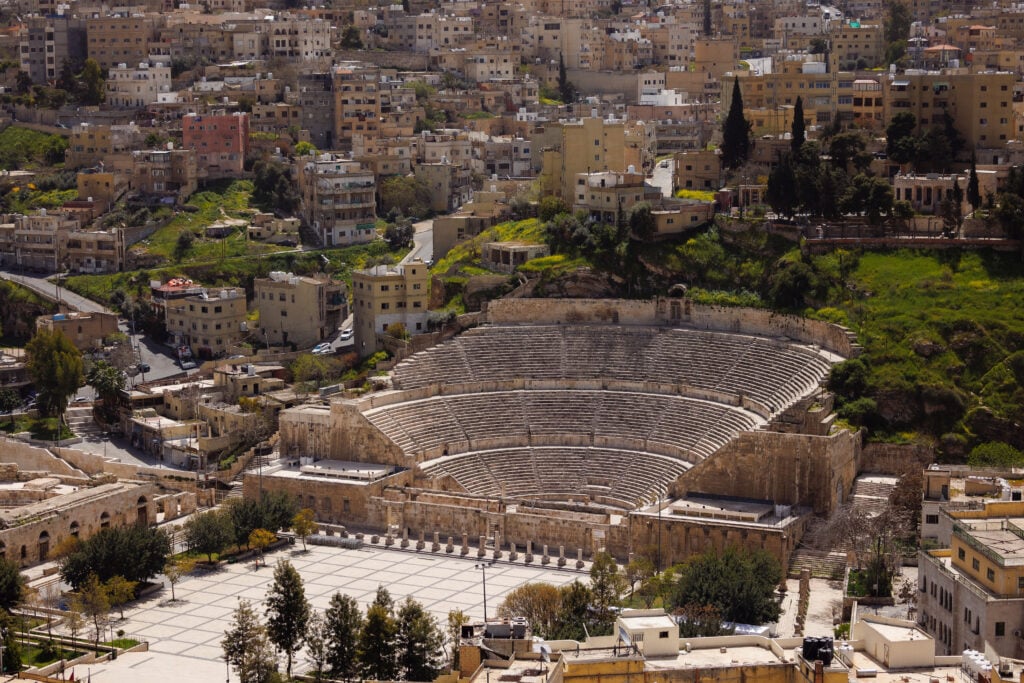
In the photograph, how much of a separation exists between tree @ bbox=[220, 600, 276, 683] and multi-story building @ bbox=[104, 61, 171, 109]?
2480 inches

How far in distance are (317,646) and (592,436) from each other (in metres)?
19.6

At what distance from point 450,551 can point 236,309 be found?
22700 millimetres

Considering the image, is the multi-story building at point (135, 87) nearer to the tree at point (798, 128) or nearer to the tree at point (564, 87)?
the tree at point (564, 87)

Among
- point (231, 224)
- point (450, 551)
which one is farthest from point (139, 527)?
point (231, 224)

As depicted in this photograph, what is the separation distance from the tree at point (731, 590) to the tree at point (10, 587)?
18.6 meters

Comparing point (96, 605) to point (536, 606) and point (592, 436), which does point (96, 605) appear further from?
point (592, 436)

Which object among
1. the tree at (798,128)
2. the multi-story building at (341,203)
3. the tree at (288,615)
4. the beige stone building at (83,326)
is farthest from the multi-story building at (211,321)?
the tree at (288,615)

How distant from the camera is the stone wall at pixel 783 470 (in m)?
62.8

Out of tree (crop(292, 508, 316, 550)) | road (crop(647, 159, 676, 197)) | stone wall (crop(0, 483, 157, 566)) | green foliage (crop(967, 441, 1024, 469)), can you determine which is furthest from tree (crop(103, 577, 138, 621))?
road (crop(647, 159, 676, 197))

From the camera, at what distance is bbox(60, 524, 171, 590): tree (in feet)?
195

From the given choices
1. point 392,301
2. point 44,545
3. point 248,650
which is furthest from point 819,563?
point 44,545

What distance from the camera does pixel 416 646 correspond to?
50438 mm

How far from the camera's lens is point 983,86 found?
8088cm

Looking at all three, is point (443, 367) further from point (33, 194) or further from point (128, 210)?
point (33, 194)
